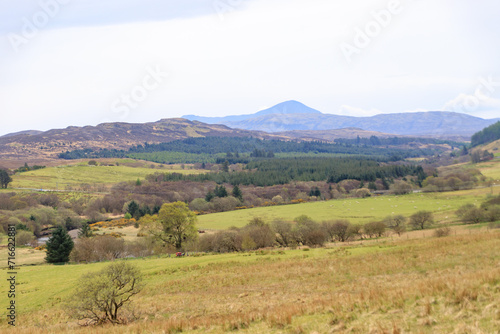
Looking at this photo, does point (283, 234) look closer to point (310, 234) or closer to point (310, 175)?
point (310, 234)

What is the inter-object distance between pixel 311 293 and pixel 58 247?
1986 inches

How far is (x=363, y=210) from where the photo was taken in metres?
98.8

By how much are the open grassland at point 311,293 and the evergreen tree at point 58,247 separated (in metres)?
8.64

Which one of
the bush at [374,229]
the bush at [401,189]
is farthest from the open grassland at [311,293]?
the bush at [401,189]

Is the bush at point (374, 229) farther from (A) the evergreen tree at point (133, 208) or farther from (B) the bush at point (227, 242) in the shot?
(A) the evergreen tree at point (133, 208)

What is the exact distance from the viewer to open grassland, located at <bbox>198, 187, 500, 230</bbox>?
285 ft

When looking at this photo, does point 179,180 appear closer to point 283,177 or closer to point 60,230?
point 283,177

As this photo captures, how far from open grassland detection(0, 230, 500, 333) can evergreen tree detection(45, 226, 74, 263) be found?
28.4 ft

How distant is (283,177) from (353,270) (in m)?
152

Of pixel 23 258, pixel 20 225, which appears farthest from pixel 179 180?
pixel 23 258

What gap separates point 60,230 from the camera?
197ft

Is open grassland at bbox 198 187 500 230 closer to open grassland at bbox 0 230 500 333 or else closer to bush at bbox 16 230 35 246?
bush at bbox 16 230 35 246

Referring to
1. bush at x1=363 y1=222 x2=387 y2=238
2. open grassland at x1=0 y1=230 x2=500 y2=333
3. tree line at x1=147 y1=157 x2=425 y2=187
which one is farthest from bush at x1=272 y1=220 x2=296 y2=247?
tree line at x1=147 y1=157 x2=425 y2=187

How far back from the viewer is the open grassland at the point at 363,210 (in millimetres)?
86938
